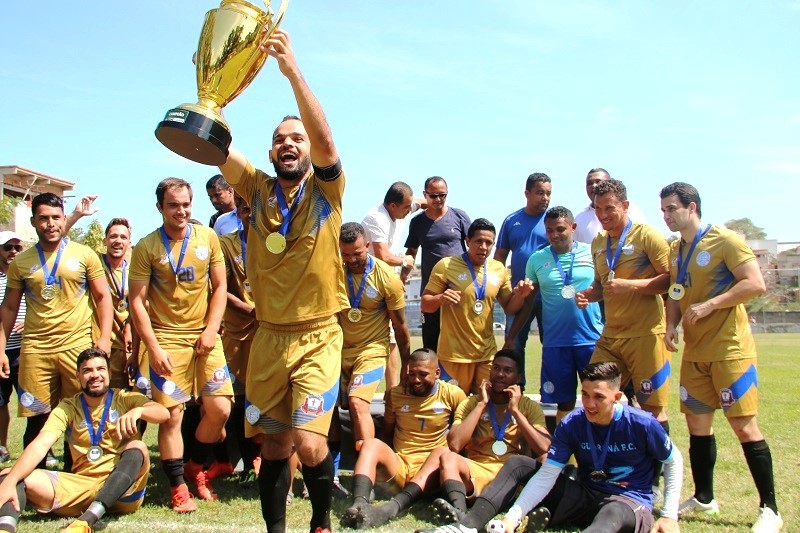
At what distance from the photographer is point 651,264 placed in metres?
6.14

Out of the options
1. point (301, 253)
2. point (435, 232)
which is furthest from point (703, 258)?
point (435, 232)

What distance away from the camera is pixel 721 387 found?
5.35 metres

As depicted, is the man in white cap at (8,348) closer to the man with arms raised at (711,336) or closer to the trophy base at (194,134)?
the trophy base at (194,134)

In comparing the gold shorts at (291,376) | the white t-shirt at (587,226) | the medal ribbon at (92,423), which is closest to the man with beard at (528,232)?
the white t-shirt at (587,226)

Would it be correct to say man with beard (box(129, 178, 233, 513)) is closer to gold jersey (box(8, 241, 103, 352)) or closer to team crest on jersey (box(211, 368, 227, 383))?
team crest on jersey (box(211, 368, 227, 383))

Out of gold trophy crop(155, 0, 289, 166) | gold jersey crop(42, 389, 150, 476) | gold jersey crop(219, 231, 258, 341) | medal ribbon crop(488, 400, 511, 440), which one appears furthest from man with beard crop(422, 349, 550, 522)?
gold trophy crop(155, 0, 289, 166)

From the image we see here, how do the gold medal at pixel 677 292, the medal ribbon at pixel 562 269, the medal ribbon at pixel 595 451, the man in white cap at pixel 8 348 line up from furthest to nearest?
the man in white cap at pixel 8 348, the medal ribbon at pixel 562 269, the gold medal at pixel 677 292, the medal ribbon at pixel 595 451

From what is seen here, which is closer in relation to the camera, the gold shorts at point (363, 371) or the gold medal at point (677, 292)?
the gold medal at point (677, 292)

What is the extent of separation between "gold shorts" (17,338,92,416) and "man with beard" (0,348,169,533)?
0.79 meters

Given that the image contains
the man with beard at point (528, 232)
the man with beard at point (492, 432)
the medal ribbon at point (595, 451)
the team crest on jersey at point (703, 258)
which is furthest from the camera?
the man with beard at point (528, 232)

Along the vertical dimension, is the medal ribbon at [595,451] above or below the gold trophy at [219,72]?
below

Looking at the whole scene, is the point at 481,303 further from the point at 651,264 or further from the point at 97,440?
the point at 97,440

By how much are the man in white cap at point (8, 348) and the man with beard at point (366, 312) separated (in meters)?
3.46

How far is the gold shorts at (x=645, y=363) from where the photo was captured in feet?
19.5
